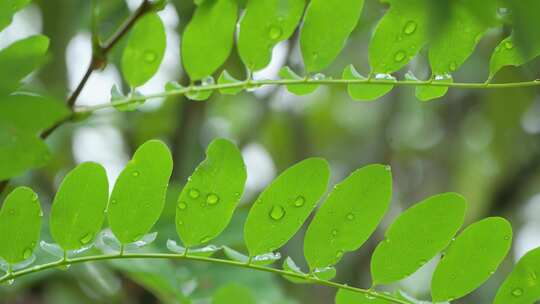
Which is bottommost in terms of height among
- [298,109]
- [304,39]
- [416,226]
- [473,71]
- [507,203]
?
[507,203]

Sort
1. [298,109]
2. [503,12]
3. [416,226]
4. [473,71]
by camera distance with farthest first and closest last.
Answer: [298,109] < [473,71] < [416,226] < [503,12]

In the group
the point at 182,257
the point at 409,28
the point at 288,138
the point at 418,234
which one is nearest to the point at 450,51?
the point at 409,28

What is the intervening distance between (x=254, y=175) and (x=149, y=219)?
1109mm

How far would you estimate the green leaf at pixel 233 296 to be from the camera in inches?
33.0

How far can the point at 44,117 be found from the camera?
0.54 m

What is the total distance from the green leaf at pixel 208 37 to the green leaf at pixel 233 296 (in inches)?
9.0

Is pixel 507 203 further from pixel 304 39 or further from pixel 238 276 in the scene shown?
pixel 304 39

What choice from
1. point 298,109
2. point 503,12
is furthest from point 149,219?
point 298,109

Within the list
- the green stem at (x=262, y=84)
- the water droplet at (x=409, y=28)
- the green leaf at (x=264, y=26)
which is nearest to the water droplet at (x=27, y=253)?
the green stem at (x=262, y=84)

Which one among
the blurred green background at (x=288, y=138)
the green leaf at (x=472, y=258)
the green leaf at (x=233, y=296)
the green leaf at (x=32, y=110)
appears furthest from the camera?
the blurred green background at (x=288, y=138)

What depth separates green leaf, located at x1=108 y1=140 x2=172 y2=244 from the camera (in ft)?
2.10

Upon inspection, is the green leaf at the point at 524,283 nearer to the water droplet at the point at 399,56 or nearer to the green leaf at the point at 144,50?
the water droplet at the point at 399,56

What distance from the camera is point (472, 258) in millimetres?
648

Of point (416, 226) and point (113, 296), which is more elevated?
point (416, 226)
